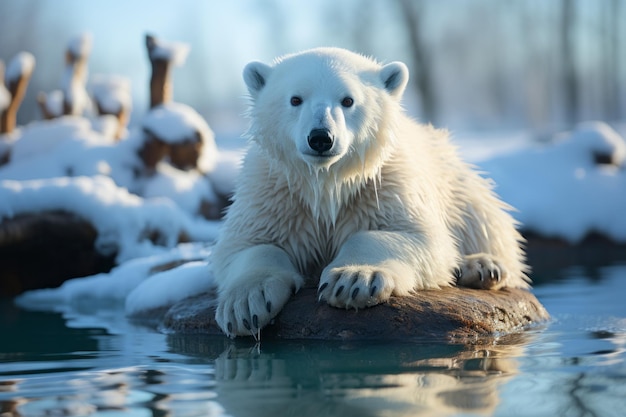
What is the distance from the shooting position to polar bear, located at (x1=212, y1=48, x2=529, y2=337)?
4.25m

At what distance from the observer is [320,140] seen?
4074mm

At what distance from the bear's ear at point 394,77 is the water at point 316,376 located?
1362 mm

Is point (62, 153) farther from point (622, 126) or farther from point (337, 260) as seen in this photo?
point (622, 126)

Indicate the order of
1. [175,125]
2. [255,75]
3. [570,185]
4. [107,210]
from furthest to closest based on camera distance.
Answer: [175,125] → [570,185] → [107,210] → [255,75]

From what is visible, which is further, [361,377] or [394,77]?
[394,77]

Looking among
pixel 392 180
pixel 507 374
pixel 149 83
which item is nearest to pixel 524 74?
pixel 149 83

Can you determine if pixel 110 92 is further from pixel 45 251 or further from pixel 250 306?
pixel 250 306

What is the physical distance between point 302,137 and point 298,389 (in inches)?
55.4

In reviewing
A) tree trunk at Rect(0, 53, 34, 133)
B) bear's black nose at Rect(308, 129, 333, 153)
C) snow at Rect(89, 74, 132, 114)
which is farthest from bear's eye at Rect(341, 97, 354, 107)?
tree trunk at Rect(0, 53, 34, 133)

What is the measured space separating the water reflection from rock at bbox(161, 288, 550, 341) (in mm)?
143

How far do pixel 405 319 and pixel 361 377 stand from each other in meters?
1.03

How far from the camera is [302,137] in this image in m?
4.17

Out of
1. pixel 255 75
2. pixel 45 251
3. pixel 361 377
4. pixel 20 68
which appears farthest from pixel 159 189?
pixel 361 377

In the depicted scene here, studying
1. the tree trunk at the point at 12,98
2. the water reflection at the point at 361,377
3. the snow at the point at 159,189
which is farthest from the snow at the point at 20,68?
the water reflection at the point at 361,377
